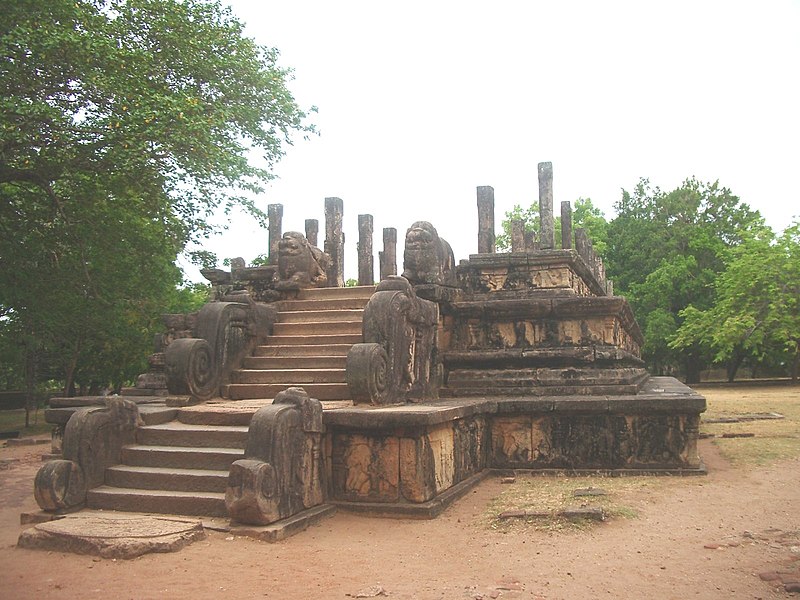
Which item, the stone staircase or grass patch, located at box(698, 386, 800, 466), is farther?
grass patch, located at box(698, 386, 800, 466)

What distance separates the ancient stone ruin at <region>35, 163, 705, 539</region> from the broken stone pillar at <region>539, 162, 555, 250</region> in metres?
0.02

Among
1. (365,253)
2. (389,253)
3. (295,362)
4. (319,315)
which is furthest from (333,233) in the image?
(295,362)

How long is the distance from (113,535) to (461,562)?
216 centimetres

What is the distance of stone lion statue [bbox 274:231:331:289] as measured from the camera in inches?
348

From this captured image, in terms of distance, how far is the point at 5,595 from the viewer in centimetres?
379

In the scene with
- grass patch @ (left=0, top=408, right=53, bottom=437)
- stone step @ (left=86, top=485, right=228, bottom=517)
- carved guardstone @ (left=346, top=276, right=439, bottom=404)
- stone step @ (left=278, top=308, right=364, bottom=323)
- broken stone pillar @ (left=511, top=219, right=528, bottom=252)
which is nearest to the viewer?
stone step @ (left=86, top=485, right=228, bottom=517)

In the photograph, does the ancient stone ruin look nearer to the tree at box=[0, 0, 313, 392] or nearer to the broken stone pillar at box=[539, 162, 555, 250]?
the broken stone pillar at box=[539, 162, 555, 250]

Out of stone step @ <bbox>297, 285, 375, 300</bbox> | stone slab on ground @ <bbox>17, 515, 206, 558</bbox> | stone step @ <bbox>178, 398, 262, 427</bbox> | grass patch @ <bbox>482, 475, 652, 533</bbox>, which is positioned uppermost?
stone step @ <bbox>297, 285, 375, 300</bbox>

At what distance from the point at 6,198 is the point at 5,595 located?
9782mm

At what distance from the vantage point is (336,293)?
8.84 meters

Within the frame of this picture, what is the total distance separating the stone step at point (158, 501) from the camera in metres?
5.16

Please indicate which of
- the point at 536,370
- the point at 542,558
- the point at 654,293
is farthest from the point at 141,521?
the point at 654,293

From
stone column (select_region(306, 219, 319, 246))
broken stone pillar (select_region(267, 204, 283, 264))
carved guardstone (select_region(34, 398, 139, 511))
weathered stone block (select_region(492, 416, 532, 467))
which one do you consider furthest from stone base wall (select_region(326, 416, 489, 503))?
stone column (select_region(306, 219, 319, 246))

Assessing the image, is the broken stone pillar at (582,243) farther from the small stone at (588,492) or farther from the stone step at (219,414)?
the stone step at (219,414)
